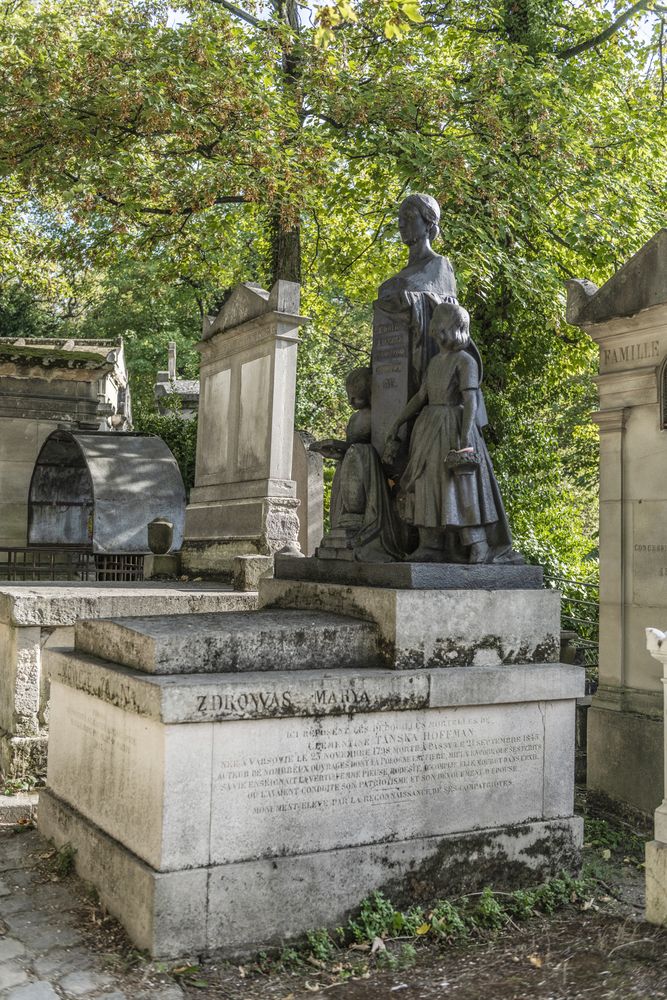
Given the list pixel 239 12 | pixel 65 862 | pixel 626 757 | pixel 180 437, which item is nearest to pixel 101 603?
pixel 65 862

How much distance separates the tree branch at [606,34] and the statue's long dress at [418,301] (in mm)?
10932

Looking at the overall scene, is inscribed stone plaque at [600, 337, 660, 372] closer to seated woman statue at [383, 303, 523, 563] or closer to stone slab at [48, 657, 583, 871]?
seated woman statue at [383, 303, 523, 563]

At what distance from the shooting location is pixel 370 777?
4355 millimetres

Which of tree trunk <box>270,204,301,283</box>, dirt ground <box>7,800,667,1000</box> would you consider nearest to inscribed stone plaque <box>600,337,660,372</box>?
dirt ground <box>7,800,667,1000</box>

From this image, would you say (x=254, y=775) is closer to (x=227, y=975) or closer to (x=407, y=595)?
(x=227, y=975)

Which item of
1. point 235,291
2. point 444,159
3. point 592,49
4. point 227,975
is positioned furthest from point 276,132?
point 227,975

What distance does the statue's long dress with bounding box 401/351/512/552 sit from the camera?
5.00 m

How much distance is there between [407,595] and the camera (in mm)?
4637

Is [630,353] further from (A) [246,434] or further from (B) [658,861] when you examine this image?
(A) [246,434]

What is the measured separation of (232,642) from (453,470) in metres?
1.58

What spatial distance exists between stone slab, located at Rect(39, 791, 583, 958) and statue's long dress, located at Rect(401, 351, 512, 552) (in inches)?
64.4

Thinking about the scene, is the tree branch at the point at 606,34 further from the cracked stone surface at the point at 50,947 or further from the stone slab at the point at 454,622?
the cracked stone surface at the point at 50,947

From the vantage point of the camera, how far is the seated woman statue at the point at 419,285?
5.39 m

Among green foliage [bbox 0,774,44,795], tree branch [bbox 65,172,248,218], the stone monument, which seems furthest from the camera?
tree branch [bbox 65,172,248,218]
